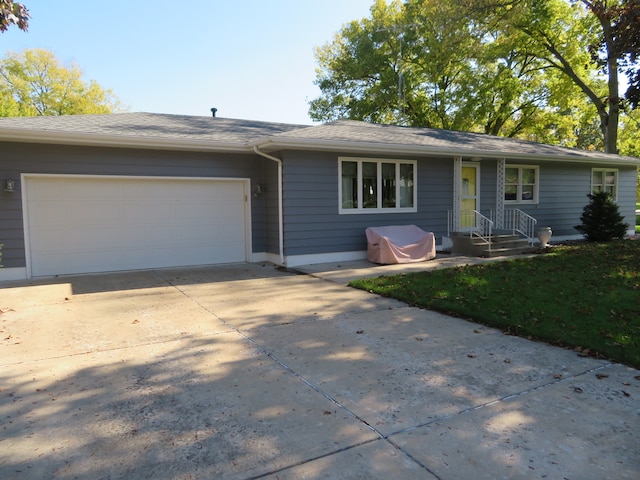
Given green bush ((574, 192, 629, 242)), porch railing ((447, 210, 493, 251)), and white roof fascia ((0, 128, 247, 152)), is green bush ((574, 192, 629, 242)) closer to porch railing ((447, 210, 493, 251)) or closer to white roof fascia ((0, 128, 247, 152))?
porch railing ((447, 210, 493, 251))

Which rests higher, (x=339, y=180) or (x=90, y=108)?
(x=90, y=108)

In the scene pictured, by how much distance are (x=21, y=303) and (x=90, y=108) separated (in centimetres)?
3101

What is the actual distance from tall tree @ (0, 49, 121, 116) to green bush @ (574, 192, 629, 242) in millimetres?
32824

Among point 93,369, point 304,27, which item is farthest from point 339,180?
point 304,27

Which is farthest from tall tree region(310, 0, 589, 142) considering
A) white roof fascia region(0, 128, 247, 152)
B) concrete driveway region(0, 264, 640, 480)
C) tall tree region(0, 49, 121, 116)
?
concrete driveway region(0, 264, 640, 480)

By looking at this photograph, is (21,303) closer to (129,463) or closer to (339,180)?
(129,463)

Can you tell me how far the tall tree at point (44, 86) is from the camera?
30672 mm

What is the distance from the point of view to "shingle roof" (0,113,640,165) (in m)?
7.99

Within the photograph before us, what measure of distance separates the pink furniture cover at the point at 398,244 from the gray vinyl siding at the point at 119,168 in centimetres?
227

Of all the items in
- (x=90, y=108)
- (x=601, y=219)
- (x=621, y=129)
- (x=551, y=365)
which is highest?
(x=90, y=108)

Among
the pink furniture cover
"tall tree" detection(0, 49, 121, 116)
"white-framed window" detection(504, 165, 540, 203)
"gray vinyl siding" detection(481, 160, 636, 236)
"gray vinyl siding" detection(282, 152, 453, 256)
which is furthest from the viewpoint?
"tall tree" detection(0, 49, 121, 116)

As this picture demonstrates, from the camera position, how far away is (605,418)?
2.85m

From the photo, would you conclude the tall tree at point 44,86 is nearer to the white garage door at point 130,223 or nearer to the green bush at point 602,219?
the white garage door at point 130,223

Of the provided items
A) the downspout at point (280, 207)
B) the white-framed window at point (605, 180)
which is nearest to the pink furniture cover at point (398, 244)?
the downspout at point (280, 207)
